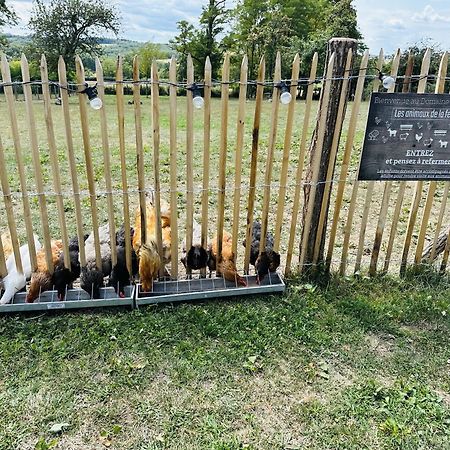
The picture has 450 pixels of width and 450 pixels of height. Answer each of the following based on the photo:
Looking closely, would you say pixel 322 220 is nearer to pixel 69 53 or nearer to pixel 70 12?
pixel 69 53

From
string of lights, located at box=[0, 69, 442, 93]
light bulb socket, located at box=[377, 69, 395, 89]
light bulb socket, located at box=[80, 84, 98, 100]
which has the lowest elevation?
light bulb socket, located at box=[80, 84, 98, 100]

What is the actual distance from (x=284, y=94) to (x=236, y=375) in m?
2.32

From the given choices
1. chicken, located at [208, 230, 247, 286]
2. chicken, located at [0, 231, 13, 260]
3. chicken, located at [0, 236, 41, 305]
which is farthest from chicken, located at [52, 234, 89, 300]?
chicken, located at [208, 230, 247, 286]

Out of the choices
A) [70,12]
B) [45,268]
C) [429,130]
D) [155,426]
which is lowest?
[155,426]

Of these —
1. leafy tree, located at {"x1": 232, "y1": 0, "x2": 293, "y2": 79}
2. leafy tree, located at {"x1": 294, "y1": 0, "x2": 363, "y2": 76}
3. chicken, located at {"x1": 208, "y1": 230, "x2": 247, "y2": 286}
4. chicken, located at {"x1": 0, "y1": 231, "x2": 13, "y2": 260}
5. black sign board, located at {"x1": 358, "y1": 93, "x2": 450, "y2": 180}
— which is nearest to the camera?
black sign board, located at {"x1": 358, "y1": 93, "x2": 450, "y2": 180}

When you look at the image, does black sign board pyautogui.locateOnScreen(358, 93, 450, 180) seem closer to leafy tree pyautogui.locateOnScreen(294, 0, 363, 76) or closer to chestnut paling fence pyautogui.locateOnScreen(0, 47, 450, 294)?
chestnut paling fence pyautogui.locateOnScreen(0, 47, 450, 294)

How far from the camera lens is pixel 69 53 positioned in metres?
32.1

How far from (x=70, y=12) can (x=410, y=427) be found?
1495 inches

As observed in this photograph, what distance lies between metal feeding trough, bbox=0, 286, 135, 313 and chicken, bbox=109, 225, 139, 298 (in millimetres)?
57

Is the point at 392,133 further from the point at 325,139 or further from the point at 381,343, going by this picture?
the point at 381,343

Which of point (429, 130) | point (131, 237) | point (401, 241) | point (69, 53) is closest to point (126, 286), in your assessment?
point (131, 237)

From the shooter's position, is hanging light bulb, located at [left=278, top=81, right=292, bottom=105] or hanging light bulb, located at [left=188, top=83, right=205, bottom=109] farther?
hanging light bulb, located at [left=278, top=81, right=292, bottom=105]

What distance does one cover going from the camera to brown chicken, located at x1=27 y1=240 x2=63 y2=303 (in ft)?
12.2

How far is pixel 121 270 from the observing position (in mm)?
3930
